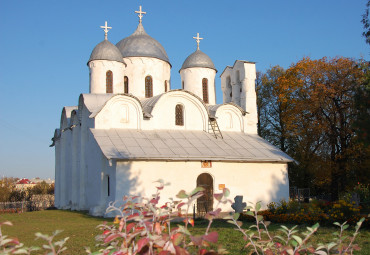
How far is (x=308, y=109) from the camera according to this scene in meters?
22.9

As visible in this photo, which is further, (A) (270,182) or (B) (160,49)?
(B) (160,49)

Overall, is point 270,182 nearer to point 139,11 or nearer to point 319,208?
point 319,208

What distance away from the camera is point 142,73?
74.7 ft

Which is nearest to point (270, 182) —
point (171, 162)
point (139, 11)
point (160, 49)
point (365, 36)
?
point (171, 162)

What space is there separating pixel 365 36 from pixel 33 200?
81.0 feet

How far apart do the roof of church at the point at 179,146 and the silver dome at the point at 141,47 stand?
6072 mm

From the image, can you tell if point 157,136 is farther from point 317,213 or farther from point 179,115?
point 317,213

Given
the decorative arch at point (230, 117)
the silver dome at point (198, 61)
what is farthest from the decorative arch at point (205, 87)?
the decorative arch at point (230, 117)

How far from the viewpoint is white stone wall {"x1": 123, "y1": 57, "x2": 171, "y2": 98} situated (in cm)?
2250

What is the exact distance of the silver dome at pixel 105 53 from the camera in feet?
70.0

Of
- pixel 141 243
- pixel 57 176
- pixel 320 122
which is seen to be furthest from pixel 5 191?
pixel 141 243

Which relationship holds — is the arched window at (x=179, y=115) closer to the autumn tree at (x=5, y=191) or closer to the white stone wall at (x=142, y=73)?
the white stone wall at (x=142, y=73)

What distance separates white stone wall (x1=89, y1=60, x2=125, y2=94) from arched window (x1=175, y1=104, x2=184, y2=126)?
3483mm

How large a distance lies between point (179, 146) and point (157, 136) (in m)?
1.32
